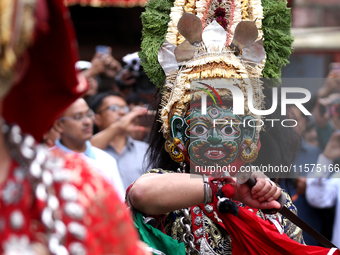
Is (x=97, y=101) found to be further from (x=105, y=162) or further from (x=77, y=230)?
(x=77, y=230)

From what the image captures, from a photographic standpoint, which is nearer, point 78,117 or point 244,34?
point 244,34

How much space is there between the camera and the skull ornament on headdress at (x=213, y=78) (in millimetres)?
2043

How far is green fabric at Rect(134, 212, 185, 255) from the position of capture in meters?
1.93

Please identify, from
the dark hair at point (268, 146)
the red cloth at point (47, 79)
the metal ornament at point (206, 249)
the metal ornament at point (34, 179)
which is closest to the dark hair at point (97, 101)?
the dark hair at point (268, 146)

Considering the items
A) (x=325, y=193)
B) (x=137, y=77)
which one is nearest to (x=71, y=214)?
(x=325, y=193)

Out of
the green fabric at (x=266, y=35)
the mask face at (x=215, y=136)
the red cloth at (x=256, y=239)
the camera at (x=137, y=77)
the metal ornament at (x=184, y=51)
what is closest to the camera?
the red cloth at (x=256, y=239)

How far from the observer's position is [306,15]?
929cm

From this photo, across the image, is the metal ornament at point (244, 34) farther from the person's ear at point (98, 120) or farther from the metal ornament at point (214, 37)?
the person's ear at point (98, 120)

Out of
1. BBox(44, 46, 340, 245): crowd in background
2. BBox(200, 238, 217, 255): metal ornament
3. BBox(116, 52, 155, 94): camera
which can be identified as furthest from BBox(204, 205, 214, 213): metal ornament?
BBox(116, 52, 155, 94): camera

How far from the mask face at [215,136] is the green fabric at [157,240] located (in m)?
0.39

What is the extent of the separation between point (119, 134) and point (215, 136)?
6.16ft

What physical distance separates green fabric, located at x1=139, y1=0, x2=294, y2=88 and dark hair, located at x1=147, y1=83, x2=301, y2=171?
130 mm

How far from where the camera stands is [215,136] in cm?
202

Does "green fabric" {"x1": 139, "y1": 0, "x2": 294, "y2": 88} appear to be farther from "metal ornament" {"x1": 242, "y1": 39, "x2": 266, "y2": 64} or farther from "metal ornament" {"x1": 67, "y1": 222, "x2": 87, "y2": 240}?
"metal ornament" {"x1": 67, "y1": 222, "x2": 87, "y2": 240}
